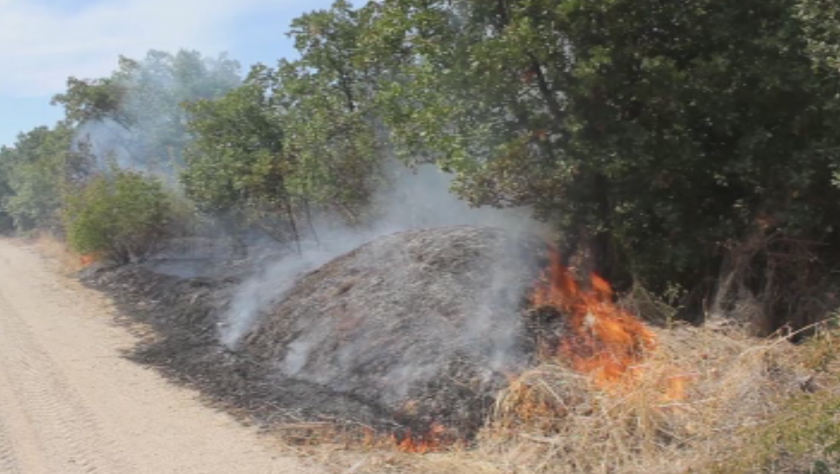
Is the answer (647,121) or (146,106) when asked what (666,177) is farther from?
(146,106)

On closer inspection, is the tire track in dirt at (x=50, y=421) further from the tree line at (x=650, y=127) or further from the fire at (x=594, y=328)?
the tree line at (x=650, y=127)

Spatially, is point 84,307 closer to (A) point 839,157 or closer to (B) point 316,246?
(B) point 316,246

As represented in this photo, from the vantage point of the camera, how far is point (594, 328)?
8602mm

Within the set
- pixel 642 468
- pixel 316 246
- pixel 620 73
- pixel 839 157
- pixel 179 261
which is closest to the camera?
pixel 642 468

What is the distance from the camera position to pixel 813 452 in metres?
5.39

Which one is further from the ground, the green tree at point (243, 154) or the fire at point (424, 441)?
the green tree at point (243, 154)

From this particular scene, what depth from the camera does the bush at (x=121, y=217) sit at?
17547 millimetres

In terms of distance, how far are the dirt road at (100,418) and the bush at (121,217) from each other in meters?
5.59

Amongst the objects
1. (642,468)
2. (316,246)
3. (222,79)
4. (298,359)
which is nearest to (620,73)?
(642,468)

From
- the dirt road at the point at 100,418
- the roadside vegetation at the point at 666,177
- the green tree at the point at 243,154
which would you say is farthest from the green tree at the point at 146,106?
the roadside vegetation at the point at 666,177

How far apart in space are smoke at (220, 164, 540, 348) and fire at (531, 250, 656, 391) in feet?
2.18

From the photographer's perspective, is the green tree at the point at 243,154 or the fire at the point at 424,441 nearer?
the fire at the point at 424,441

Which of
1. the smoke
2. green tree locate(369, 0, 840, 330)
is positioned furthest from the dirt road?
green tree locate(369, 0, 840, 330)

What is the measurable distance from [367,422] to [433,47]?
14.2ft
